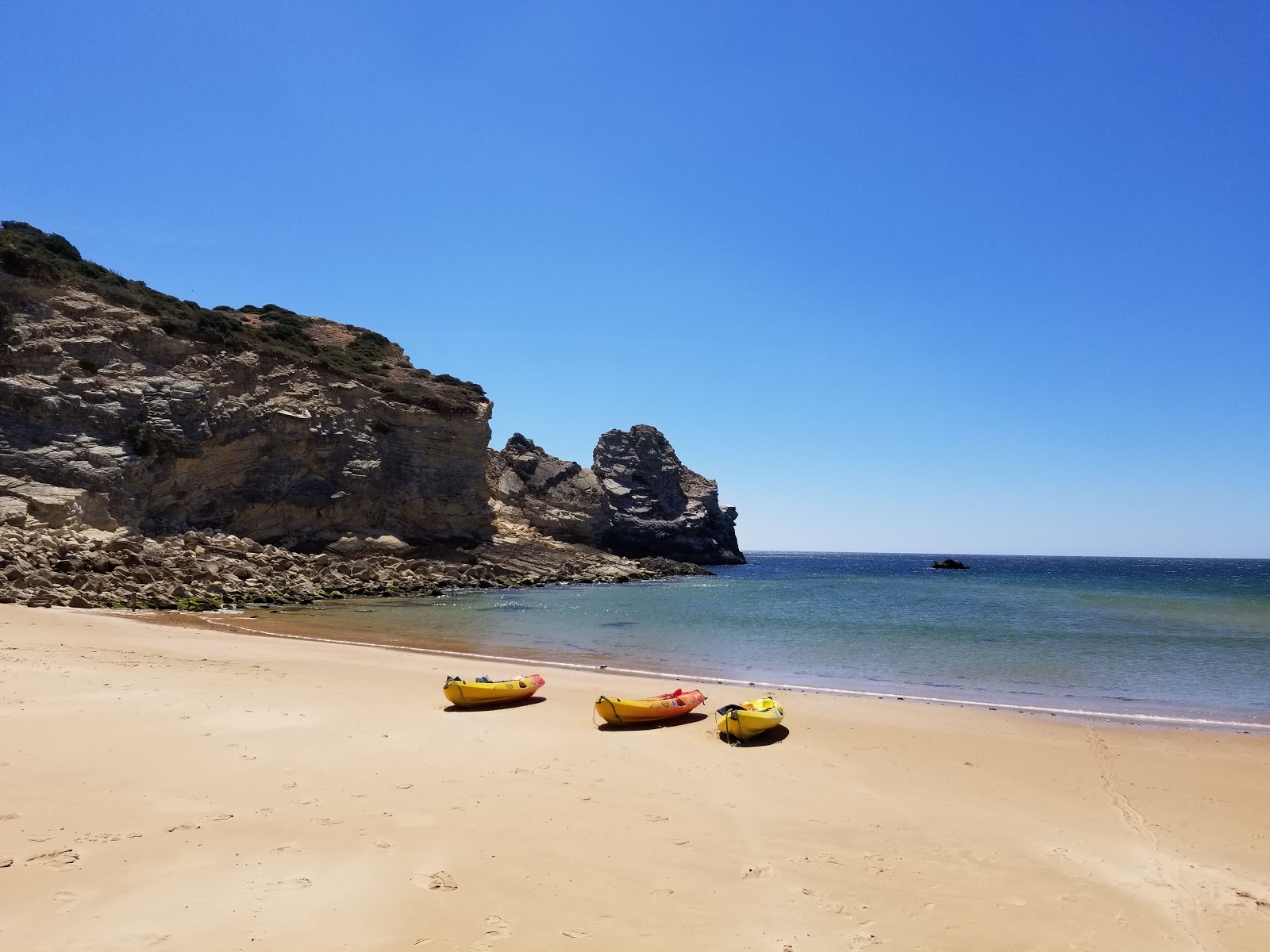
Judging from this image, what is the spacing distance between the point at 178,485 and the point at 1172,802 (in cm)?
3567

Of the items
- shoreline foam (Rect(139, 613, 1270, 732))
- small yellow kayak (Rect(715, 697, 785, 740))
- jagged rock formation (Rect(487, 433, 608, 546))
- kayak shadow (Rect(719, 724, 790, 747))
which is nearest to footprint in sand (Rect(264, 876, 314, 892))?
kayak shadow (Rect(719, 724, 790, 747))

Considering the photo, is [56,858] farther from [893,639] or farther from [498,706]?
[893,639]

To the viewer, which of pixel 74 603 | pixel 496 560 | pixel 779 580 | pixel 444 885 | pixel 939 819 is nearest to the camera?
pixel 444 885

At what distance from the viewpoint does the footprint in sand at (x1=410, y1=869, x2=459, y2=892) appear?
461cm

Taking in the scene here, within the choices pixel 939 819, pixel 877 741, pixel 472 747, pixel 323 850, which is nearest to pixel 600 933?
pixel 323 850

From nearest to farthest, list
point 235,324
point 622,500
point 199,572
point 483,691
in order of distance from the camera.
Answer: point 483,691 < point 199,572 < point 235,324 < point 622,500

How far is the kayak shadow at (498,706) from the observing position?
429 inches

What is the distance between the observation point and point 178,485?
32.2 meters

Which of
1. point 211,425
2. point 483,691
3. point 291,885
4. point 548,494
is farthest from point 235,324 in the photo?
point 291,885

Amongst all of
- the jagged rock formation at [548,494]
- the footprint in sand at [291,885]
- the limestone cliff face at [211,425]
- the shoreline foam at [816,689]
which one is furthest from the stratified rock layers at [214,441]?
the footprint in sand at [291,885]

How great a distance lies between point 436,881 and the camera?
15.4 ft

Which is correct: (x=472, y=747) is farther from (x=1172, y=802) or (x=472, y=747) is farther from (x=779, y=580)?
(x=779, y=580)

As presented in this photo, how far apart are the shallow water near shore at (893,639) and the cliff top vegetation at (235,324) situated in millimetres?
13765

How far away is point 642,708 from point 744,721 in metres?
1.49
